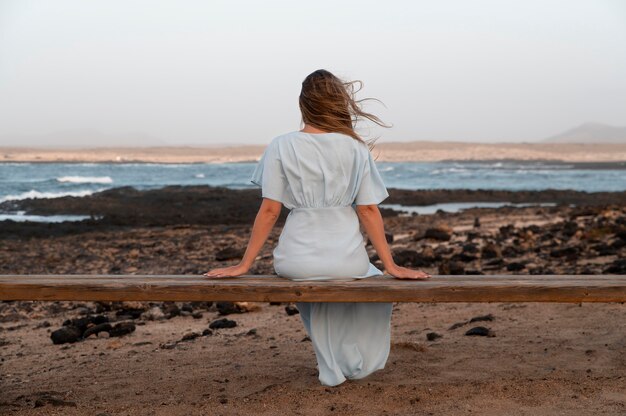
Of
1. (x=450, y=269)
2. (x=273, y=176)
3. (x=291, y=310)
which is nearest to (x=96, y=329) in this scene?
(x=291, y=310)

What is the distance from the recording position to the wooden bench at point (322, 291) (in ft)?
14.6

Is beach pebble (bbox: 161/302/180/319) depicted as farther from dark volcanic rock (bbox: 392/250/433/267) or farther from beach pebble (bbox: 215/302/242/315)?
dark volcanic rock (bbox: 392/250/433/267)

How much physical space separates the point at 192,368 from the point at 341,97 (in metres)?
2.28

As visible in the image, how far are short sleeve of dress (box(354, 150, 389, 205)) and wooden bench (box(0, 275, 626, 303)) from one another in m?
0.49

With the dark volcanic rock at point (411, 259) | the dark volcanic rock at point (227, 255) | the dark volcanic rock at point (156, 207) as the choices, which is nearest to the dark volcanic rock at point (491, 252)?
the dark volcanic rock at point (411, 259)

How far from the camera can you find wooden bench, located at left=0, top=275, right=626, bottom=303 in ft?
14.6

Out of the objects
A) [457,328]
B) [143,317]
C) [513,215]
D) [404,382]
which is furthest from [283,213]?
[404,382]

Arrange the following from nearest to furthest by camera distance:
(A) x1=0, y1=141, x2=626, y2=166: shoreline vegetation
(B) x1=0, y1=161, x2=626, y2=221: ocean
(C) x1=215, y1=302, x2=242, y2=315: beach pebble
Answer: (C) x1=215, y1=302, x2=242, y2=315: beach pebble
(B) x1=0, y1=161, x2=626, y2=221: ocean
(A) x1=0, y1=141, x2=626, y2=166: shoreline vegetation

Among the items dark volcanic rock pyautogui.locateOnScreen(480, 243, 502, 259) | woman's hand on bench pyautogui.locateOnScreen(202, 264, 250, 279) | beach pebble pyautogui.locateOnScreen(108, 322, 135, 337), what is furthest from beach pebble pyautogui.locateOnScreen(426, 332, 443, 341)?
dark volcanic rock pyautogui.locateOnScreen(480, 243, 502, 259)

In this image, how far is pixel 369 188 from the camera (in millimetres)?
4688

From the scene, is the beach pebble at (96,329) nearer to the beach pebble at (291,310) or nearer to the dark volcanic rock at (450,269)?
the beach pebble at (291,310)

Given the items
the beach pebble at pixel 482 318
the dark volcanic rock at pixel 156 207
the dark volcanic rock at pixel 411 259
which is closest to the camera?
the beach pebble at pixel 482 318

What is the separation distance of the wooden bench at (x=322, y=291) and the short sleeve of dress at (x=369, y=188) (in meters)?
0.49

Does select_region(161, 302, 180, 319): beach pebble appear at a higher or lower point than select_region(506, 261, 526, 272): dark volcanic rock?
lower
